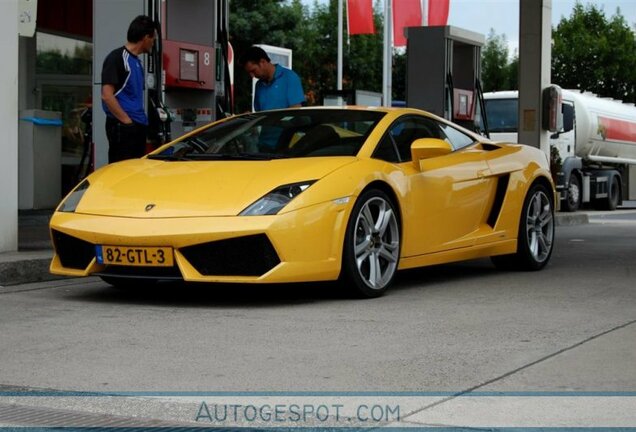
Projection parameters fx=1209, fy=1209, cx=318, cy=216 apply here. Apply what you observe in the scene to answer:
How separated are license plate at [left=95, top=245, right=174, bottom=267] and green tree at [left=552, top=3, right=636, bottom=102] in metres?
52.2

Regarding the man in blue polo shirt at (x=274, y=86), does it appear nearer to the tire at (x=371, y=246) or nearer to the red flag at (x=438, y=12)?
the tire at (x=371, y=246)

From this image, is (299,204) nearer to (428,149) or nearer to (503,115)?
(428,149)

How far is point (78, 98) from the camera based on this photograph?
18125 mm

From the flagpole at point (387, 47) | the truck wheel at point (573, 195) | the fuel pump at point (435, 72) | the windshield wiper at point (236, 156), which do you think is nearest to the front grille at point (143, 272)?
the windshield wiper at point (236, 156)

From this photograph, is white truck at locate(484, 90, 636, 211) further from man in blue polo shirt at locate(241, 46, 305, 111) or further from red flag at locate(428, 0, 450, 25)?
man in blue polo shirt at locate(241, 46, 305, 111)

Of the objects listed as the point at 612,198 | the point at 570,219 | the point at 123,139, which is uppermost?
the point at 123,139

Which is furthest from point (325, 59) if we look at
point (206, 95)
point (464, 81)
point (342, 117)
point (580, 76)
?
point (342, 117)

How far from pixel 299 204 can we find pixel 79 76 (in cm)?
1189

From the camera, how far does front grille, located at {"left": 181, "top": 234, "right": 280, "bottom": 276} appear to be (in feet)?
22.7

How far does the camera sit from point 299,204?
7020 mm

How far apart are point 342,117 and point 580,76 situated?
5280cm

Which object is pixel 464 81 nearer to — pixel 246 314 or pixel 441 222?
pixel 441 222

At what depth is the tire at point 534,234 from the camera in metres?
9.31

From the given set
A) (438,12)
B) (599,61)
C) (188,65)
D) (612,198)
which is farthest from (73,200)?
(599,61)
